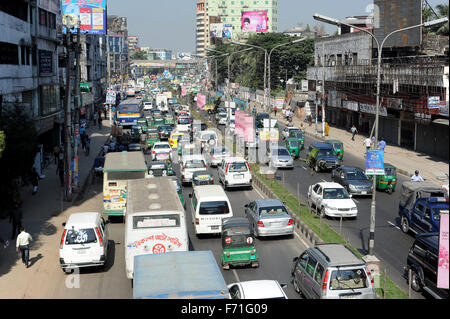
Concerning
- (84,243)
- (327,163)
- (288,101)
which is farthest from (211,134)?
(288,101)

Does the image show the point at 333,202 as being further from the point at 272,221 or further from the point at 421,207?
the point at 421,207

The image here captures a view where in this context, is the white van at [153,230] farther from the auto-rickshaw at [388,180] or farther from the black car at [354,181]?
the auto-rickshaw at [388,180]

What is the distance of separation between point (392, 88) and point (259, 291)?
140 ft

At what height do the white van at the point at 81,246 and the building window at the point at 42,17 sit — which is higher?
the building window at the point at 42,17

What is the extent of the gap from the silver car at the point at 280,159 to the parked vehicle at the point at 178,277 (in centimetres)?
2650

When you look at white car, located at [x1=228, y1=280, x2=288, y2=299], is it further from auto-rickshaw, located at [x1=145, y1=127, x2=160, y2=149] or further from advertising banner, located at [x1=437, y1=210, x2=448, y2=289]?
auto-rickshaw, located at [x1=145, y1=127, x2=160, y2=149]

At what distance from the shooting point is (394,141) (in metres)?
55.6

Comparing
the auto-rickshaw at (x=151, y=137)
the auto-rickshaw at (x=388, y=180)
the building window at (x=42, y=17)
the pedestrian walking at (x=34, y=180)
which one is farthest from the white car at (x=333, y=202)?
A: the building window at (x=42, y=17)

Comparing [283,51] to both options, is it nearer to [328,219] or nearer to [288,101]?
[288,101]

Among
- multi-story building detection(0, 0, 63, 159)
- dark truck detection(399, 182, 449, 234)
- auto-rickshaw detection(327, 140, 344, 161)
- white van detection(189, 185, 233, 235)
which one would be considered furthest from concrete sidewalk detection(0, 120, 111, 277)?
auto-rickshaw detection(327, 140, 344, 161)

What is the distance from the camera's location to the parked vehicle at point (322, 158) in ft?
129

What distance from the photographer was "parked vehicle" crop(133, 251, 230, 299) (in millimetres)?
12289

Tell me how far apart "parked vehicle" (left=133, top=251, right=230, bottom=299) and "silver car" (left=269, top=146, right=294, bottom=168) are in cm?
2650

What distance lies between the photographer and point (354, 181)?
31.4 metres
